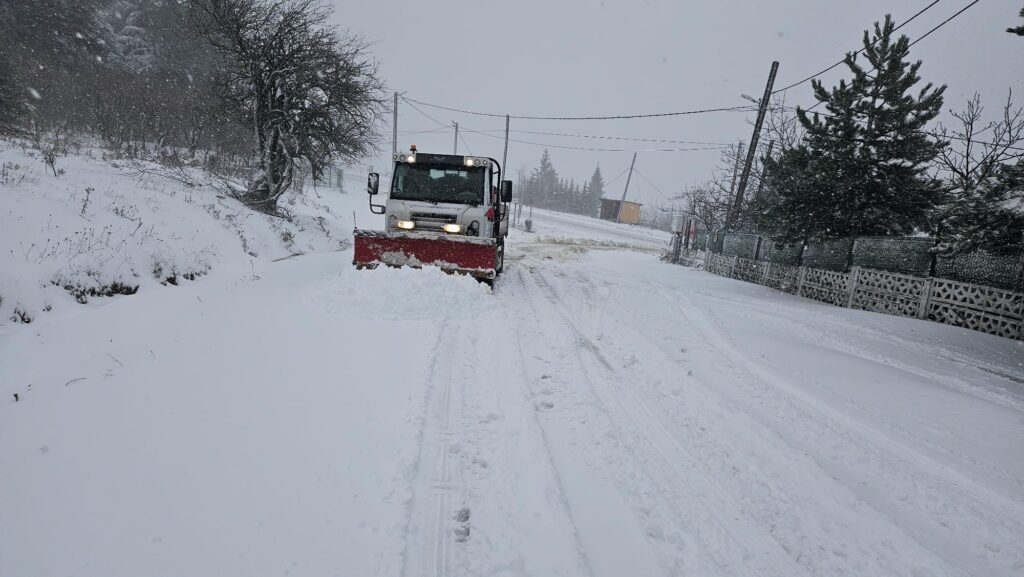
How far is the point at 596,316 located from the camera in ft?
26.0

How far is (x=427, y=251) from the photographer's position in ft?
26.6

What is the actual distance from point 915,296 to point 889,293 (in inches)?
22.9

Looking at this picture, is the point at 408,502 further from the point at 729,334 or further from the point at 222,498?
the point at 729,334

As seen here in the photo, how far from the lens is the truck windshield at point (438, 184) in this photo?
29.2 feet

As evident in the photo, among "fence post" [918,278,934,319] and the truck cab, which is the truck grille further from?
"fence post" [918,278,934,319]

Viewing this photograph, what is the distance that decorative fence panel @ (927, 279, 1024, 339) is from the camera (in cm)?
864

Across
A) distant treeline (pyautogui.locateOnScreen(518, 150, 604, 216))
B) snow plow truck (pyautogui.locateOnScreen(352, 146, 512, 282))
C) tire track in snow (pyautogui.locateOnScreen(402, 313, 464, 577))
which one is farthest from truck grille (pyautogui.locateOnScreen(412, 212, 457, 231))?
distant treeline (pyautogui.locateOnScreen(518, 150, 604, 216))

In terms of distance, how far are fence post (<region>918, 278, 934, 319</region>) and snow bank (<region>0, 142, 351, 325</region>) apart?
1521 centimetres

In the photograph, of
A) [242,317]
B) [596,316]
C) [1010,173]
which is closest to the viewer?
[242,317]

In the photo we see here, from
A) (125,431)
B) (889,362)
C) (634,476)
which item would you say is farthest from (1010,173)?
(125,431)

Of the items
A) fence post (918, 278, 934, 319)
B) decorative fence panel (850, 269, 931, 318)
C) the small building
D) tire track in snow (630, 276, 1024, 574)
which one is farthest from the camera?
the small building

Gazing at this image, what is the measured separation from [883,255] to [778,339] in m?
6.55

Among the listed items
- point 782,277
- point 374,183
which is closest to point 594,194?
point 782,277

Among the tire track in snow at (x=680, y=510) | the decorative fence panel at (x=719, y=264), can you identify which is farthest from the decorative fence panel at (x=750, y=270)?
the tire track in snow at (x=680, y=510)
